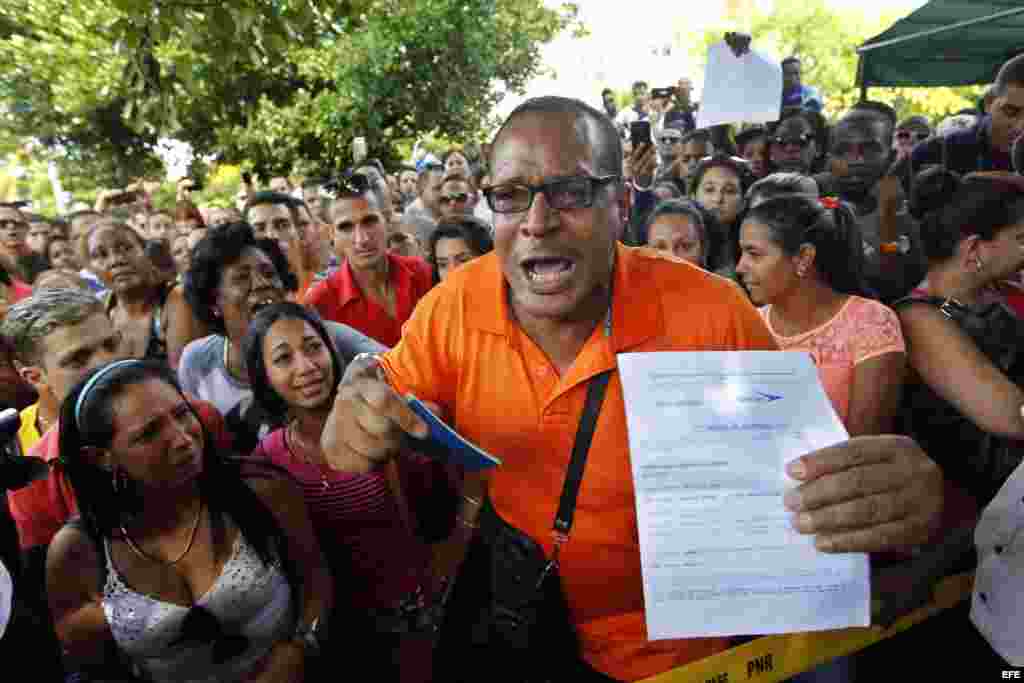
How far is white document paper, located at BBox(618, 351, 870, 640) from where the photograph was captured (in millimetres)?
1356

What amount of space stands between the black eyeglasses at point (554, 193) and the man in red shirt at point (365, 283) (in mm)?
2408

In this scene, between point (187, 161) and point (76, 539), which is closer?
point (76, 539)

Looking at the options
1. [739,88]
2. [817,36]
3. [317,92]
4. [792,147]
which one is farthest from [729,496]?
[817,36]

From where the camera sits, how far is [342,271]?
14.0 ft

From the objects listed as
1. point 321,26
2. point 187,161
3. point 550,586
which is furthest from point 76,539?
point 187,161

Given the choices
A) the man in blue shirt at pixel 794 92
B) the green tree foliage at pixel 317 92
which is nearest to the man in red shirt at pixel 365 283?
the green tree foliage at pixel 317 92

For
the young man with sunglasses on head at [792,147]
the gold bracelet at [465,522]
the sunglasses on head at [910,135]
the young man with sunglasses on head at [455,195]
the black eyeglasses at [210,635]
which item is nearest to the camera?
the black eyeglasses at [210,635]

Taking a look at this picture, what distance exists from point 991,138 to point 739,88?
5.62 ft

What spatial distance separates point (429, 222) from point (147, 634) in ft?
16.7

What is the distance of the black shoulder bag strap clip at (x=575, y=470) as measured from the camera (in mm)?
1740

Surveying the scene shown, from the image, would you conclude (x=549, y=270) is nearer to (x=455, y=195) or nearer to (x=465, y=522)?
(x=465, y=522)

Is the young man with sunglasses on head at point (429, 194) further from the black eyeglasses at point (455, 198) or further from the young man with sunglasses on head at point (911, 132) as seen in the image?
the young man with sunglasses on head at point (911, 132)

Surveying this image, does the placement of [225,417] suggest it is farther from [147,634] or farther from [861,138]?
[861,138]

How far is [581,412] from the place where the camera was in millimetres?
1780
